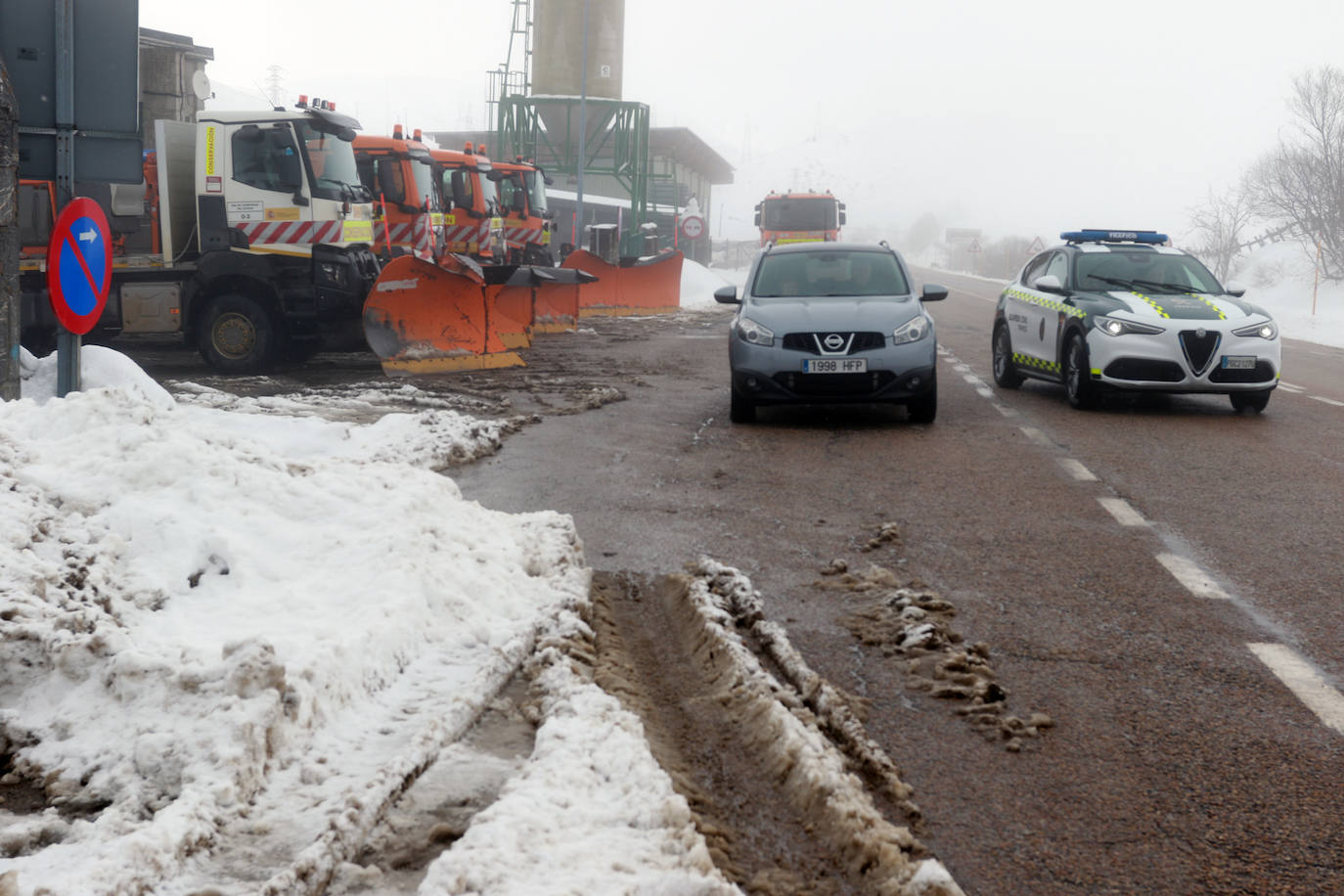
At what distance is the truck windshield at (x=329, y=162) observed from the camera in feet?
49.2

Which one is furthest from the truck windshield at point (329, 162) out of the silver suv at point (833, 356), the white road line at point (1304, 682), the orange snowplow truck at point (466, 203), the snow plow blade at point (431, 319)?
the white road line at point (1304, 682)

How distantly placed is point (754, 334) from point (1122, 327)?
136 inches

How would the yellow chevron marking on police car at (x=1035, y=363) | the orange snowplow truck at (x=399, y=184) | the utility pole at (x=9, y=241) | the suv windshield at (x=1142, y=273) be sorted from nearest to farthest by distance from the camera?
the utility pole at (x=9, y=241) < the suv windshield at (x=1142, y=273) < the yellow chevron marking on police car at (x=1035, y=363) < the orange snowplow truck at (x=399, y=184)

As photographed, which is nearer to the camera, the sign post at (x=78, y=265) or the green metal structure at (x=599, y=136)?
the sign post at (x=78, y=265)

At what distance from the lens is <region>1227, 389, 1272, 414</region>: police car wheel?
12.8 meters

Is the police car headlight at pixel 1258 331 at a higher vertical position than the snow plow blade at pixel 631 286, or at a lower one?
higher

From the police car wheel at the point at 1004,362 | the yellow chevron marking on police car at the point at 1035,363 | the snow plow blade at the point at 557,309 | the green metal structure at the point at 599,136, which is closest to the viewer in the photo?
the yellow chevron marking on police car at the point at 1035,363

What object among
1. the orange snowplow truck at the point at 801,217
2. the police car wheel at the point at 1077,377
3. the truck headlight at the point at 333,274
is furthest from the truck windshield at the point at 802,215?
the police car wheel at the point at 1077,377

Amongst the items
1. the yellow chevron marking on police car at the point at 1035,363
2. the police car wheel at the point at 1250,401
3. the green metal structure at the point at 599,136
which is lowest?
the police car wheel at the point at 1250,401

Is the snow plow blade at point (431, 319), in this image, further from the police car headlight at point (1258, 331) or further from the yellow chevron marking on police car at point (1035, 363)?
the police car headlight at point (1258, 331)

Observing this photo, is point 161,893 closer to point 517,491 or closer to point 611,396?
point 517,491

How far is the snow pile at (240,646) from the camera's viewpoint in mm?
3221

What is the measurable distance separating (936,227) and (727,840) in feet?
525

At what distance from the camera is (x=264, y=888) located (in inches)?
114
